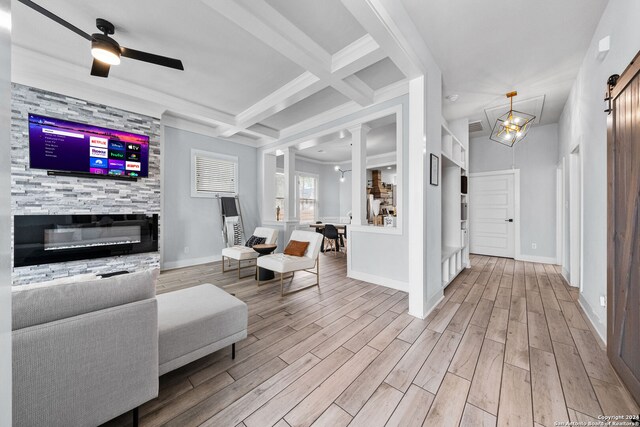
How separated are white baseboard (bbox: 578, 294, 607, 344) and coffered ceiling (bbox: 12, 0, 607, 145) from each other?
2762 millimetres

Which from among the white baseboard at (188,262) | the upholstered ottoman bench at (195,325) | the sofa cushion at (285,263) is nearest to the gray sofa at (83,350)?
the upholstered ottoman bench at (195,325)

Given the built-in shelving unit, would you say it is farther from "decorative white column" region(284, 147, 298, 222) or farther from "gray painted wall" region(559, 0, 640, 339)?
"decorative white column" region(284, 147, 298, 222)

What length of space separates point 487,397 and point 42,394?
2.31 metres

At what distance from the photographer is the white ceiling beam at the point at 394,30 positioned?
1.79 meters

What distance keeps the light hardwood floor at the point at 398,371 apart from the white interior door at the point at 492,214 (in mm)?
2753

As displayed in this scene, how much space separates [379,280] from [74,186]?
14.9 feet

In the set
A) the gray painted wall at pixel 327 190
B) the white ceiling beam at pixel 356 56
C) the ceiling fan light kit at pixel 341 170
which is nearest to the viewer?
the white ceiling beam at pixel 356 56

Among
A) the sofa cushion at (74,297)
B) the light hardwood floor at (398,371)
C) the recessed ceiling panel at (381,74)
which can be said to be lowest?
the light hardwood floor at (398,371)

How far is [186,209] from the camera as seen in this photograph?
474cm

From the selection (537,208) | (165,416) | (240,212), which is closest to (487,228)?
(537,208)

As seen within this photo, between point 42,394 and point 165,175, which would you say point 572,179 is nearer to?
point 42,394

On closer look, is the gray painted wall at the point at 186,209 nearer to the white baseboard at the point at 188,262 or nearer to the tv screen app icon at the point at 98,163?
the white baseboard at the point at 188,262

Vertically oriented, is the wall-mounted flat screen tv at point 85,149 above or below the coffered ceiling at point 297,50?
below

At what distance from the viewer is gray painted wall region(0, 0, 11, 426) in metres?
0.72
